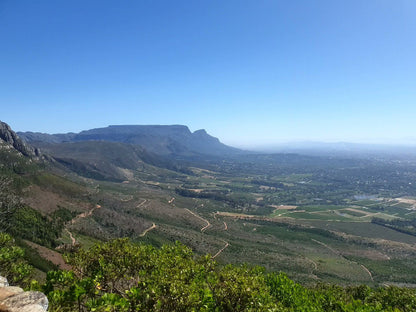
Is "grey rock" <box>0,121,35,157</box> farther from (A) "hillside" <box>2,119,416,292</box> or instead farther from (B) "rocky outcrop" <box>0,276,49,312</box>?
(B) "rocky outcrop" <box>0,276,49,312</box>

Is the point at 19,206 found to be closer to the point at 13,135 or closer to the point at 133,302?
the point at 133,302

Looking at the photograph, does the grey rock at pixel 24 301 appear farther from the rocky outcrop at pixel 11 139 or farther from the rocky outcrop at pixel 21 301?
the rocky outcrop at pixel 11 139

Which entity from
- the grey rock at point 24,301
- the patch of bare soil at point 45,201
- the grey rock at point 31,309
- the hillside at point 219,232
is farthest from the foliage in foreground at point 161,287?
the patch of bare soil at point 45,201

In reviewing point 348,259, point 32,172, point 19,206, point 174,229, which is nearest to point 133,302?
point 19,206

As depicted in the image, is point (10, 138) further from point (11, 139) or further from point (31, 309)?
point (31, 309)

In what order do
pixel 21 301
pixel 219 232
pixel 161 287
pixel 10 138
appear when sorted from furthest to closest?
1. pixel 10 138
2. pixel 219 232
3. pixel 161 287
4. pixel 21 301

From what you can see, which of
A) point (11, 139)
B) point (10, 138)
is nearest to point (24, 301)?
point (10, 138)

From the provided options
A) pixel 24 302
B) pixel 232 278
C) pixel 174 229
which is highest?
pixel 24 302
